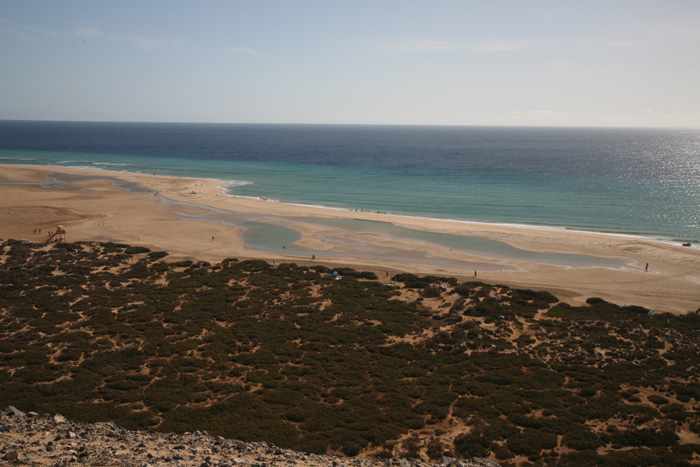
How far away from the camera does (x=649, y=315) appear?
30.4 metres

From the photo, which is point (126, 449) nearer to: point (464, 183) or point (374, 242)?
point (374, 242)

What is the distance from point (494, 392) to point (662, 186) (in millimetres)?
88959

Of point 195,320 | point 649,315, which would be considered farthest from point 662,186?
point 195,320

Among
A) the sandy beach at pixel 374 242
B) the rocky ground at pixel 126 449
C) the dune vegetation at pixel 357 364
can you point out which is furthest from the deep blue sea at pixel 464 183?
the rocky ground at pixel 126 449

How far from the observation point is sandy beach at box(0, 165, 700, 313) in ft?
123

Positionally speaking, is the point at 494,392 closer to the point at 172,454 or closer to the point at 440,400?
the point at 440,400

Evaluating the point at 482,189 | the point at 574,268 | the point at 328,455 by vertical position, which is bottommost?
the point at 328,455

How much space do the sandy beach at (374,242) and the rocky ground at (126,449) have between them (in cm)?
2387

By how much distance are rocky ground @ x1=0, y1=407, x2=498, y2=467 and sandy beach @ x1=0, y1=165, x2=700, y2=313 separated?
2387 cm

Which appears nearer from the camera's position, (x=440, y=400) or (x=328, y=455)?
(x=328, y=455)

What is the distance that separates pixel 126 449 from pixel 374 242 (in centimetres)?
3769

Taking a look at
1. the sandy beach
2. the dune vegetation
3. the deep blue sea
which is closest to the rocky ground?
the dune vegetation

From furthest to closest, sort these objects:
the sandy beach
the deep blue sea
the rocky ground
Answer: the deep blue sea, the sandy beach, the rocky ground

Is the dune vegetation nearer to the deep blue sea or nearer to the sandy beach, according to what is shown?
the sandy beach
